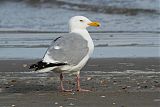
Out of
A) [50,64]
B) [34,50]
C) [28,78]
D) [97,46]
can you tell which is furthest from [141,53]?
[50,64]

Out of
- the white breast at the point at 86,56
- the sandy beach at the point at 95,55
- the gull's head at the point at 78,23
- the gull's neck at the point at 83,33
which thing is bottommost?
the sandy beach at the point at 95,55

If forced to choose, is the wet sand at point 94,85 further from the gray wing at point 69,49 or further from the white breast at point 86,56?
the gray wing at point 69,49

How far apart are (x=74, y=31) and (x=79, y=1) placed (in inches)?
682

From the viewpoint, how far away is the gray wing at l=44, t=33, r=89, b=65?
817 cm

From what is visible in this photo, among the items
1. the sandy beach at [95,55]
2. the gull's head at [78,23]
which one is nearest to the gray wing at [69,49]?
the gull's head at [78,23]

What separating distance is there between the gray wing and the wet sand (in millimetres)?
459

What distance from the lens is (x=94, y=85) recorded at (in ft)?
28.7

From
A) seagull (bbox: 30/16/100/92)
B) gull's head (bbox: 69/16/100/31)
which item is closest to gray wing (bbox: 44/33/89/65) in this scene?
seagull (bbox: 30/16/100/92)

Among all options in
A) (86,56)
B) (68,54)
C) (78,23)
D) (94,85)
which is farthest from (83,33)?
(94,85)

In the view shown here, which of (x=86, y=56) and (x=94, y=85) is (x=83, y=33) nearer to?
(x=86, y=56)

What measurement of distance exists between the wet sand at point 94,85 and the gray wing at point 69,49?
0.46 metres

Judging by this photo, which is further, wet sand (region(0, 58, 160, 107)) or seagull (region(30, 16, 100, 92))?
→ seagull (region(30, 16, 100, 92))

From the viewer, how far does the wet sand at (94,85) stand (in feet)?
23.4

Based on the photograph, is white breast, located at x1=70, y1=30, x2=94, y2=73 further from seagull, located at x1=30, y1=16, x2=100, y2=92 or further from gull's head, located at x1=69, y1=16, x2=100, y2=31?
gull's head, located at x1=69, y1=16, x2=100, y2=31
